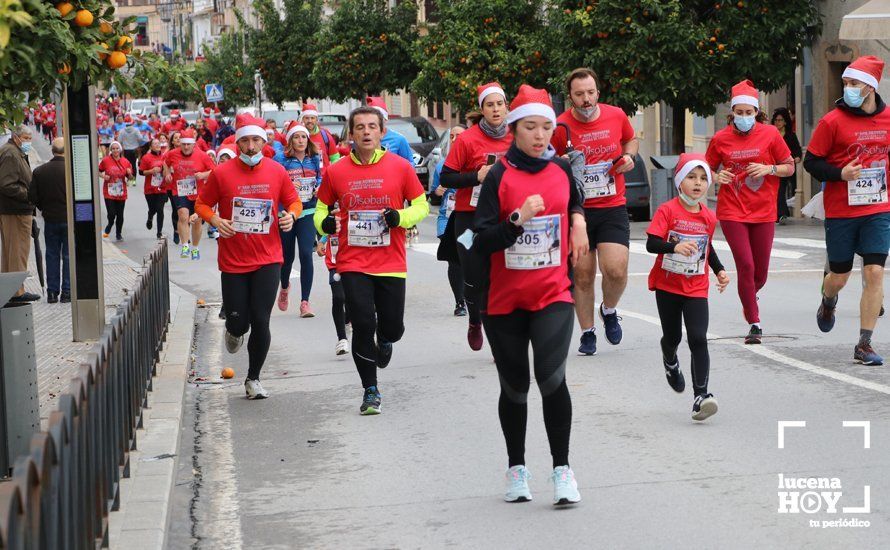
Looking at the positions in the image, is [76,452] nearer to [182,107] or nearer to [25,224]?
[25,224]

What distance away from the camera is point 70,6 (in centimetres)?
636

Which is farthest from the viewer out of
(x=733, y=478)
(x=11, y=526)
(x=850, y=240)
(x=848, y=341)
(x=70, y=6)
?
(x=848, y=341)

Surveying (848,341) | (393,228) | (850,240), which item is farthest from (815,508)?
(848,341)

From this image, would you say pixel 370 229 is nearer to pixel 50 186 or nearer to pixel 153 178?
pixel 50 186

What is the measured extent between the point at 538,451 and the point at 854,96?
12.1 feet

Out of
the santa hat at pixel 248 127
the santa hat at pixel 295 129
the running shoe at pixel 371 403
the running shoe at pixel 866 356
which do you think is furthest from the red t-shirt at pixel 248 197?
the santa hat at pixel 295 129

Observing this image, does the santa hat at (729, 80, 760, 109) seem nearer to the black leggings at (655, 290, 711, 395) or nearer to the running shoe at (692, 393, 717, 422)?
the black leggings at (655, 290, 711, 395)

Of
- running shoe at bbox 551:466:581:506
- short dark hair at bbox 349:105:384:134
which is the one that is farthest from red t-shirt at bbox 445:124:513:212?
running shoe at bbox 551:466:581:506

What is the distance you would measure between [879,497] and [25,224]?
12352mm

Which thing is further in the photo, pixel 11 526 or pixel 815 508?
pixel 815 508

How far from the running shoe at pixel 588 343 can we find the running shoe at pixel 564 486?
4.30 m

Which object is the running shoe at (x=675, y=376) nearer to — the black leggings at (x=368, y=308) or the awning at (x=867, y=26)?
the black leggings at (x=368, y=308)

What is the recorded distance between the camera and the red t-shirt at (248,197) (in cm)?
986

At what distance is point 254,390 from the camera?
10055mm
